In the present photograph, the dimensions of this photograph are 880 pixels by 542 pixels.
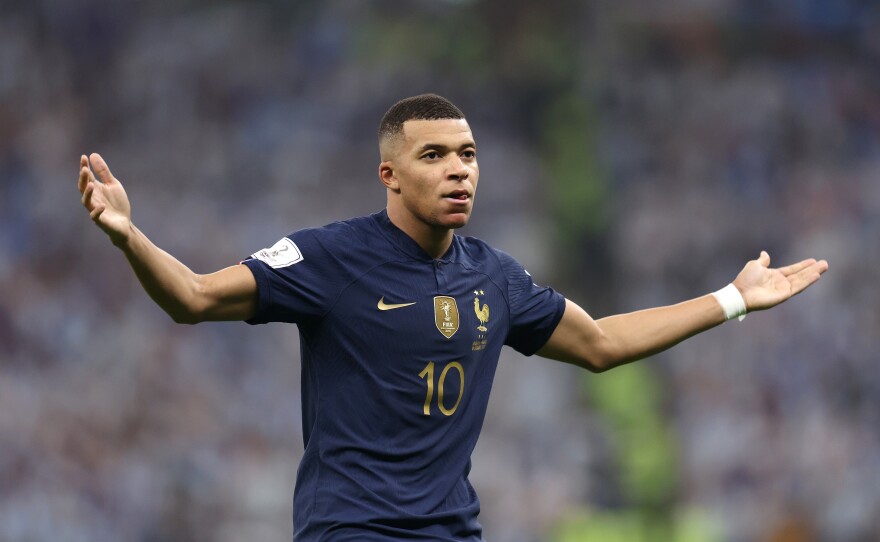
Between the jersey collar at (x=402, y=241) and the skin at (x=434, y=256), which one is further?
the jersey collar at (x=402, y=241)

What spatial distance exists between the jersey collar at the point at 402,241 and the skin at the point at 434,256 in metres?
0.02

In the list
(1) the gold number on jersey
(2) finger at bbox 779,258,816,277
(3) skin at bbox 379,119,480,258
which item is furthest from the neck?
(2) finger at bbox 779,258,816,277

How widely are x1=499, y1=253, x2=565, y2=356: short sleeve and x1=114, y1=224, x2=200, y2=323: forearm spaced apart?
3.82 feet

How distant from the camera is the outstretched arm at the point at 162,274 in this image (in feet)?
12.0

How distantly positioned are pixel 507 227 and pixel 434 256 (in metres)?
8.13

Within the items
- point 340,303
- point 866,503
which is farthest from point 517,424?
point 340,303

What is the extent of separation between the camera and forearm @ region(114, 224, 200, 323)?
12.1ft

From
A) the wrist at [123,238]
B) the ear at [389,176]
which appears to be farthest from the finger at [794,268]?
the wrist at [123,238]

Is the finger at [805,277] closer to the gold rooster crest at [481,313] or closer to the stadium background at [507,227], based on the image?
the gold rooster crest at [481,313]

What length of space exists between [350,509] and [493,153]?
9042 millimetres

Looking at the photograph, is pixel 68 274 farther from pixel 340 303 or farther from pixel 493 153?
pixel 340 303

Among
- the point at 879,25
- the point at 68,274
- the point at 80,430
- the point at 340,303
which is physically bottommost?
the point at 340,303

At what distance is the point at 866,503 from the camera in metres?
12.1

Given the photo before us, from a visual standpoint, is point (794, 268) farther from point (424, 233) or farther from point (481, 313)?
point (424, 233)
